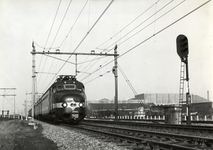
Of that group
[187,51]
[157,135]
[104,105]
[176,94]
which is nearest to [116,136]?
[157,135]

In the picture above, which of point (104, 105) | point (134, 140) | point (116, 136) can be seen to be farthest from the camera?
point (104, 105)

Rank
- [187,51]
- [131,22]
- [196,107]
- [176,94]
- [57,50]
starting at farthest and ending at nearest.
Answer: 1. [176,94]
2. [196,107]
3. [57,50]
4. [187,51]
5. [131,22]

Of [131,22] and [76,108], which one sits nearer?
[131,22]

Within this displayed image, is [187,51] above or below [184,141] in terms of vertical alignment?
above

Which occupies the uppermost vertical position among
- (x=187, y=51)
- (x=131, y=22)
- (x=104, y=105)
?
(x=131, y=22)

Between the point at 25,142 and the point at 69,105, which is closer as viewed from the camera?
the point at 25,142

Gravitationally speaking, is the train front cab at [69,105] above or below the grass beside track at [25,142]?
above

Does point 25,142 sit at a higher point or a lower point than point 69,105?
lower

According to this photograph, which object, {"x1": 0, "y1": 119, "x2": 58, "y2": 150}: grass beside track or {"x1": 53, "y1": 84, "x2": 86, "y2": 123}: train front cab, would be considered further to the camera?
{"x1": 53, "y1": 84, "x2": 86, "y2": 123}: train front cab

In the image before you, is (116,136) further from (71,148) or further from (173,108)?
(173,108)

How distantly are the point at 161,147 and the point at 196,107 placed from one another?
50087 millimetres

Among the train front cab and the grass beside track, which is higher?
the train front cab

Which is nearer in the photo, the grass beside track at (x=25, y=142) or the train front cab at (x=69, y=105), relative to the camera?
the grass beside track at (x=25, y=142)

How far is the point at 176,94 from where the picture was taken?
10075cm
